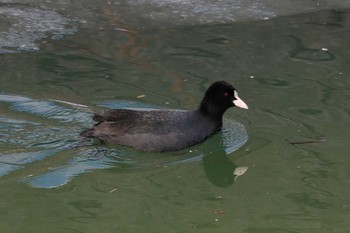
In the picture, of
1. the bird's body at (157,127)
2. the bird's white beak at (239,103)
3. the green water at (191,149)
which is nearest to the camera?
the green water at (191,149)

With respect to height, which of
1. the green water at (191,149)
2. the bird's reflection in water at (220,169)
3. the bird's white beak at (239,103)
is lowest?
the bird's reflection in water at (220,169)

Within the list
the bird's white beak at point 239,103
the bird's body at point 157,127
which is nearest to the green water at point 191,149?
the bird's body at point 157,127

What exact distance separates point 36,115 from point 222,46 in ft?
10.5

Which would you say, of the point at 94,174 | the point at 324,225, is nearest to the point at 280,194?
the point at 324,225

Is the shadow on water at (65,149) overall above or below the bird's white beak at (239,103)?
below

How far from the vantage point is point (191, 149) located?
7.83m

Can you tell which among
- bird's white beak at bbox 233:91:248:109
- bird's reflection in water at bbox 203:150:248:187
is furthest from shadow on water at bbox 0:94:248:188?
bird's white beak at bbox 233:91:248:109

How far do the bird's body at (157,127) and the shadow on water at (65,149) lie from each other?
9cm

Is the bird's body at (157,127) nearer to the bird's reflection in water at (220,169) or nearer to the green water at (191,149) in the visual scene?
the green water at (191,149)

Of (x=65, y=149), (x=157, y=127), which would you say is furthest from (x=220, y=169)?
(x=65, y=149)

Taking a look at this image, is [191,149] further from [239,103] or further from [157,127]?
[239,103]

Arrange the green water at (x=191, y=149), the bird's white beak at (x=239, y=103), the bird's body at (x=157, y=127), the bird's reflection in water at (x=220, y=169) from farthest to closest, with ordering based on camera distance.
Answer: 1. the bird's white beak at (x=239, y=103)
2. the bird's body at (x=157, y=127)
3. the bird's reflection in water at (x=220, y=169)
4. the green water at (x=191, y=149)

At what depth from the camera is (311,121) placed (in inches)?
328

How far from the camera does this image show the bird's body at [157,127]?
7.70m
